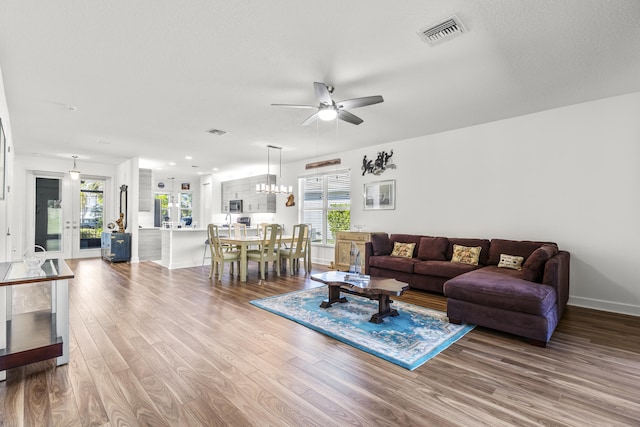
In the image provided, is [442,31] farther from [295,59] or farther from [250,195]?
[250,195]

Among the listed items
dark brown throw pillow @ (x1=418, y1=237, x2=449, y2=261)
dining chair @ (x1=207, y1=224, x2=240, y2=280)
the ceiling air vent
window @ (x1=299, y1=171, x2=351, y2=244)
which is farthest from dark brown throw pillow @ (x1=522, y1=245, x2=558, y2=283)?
the ceiling air vent

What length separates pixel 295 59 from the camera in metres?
2.83

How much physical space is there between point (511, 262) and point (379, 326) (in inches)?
89.3

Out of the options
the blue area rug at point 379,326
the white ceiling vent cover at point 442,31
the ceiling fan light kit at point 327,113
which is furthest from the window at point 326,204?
the white ceiling vent cover at point 442,31

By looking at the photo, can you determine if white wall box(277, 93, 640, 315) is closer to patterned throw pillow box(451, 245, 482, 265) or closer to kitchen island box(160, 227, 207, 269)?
patterned throw pillow box(451, 245, 482, 265)

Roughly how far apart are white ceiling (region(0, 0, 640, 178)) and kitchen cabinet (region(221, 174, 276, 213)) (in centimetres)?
395

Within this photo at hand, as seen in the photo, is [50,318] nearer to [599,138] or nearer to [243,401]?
[243,401]

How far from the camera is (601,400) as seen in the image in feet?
6.41

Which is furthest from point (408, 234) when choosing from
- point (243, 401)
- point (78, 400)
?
point (78, 400)

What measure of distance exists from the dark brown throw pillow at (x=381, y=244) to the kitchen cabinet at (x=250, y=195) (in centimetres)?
370

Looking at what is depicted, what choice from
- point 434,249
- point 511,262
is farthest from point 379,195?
point 511,262

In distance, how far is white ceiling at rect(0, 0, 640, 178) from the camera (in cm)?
220

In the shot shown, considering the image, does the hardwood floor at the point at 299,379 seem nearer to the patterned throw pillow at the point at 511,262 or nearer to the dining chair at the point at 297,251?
the patterned throw pillow at the point at 511,262

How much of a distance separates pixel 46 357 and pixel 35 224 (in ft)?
24.8
